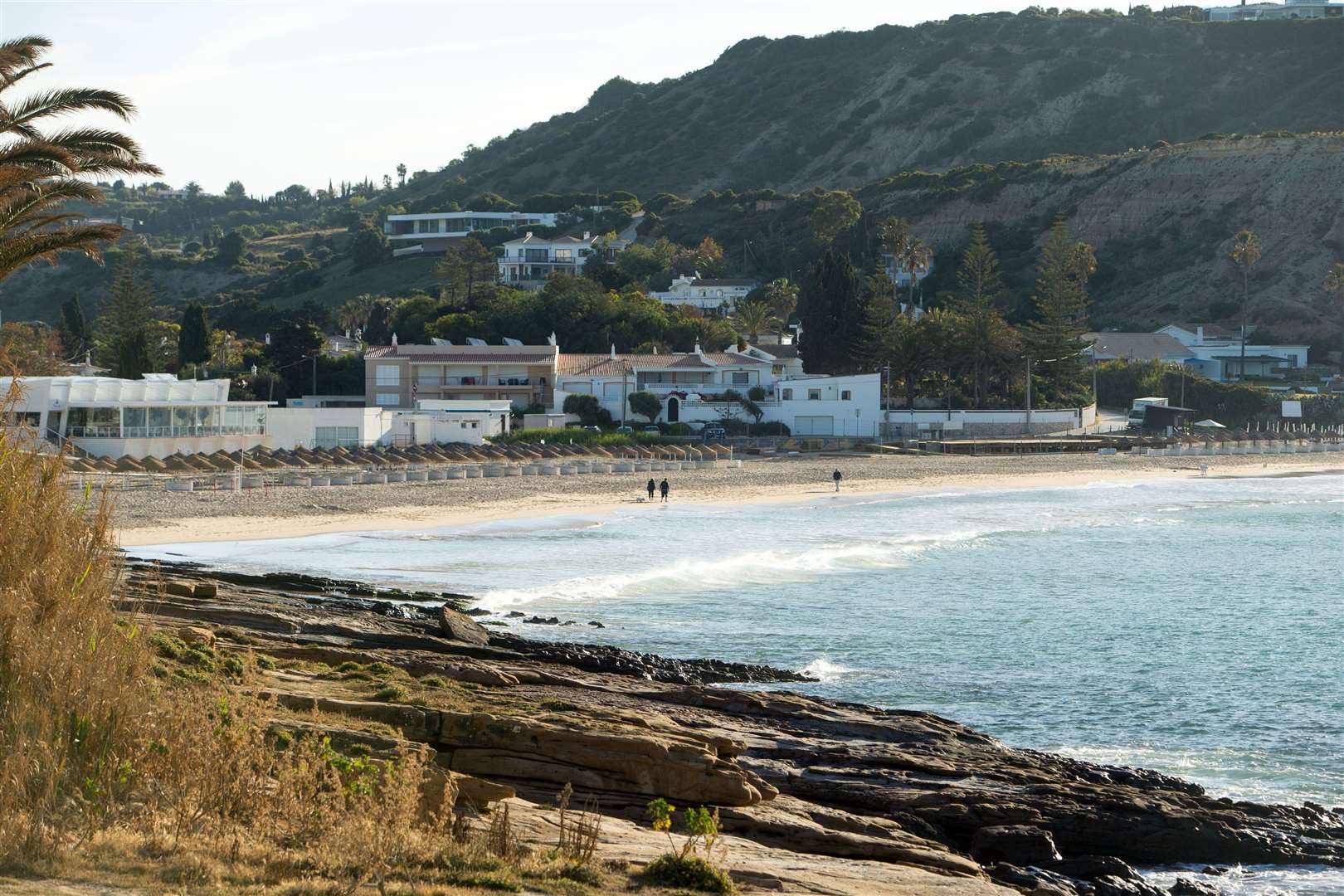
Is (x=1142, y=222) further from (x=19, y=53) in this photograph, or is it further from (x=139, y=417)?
(x=19, y=53)

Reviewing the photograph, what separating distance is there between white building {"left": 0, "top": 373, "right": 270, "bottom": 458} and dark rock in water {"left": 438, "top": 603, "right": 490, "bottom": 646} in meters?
28.9

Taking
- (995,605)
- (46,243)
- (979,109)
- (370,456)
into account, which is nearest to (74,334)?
(370,456)

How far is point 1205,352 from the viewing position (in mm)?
86312

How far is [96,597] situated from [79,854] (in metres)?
1.75

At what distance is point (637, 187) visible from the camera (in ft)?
577

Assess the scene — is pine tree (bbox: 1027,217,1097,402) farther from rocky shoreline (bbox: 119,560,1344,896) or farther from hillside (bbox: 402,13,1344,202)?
hillside (bbox: 402,13,1344,202)

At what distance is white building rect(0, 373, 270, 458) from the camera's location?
137 feet

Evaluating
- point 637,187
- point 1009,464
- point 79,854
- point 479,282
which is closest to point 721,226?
point 479,282

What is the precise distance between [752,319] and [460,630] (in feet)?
225

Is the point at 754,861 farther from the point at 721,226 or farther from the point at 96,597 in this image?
the point at 721,226

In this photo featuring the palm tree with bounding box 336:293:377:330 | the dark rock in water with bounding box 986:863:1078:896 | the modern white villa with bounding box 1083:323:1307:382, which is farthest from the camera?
the palm tree with bounding box 336:293:377:330

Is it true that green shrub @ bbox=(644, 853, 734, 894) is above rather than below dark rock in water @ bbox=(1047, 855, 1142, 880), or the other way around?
above

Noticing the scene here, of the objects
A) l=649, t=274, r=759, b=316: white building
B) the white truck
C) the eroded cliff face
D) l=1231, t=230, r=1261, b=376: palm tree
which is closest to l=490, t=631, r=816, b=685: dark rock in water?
the white truck

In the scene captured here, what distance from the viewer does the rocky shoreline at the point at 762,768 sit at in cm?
877
